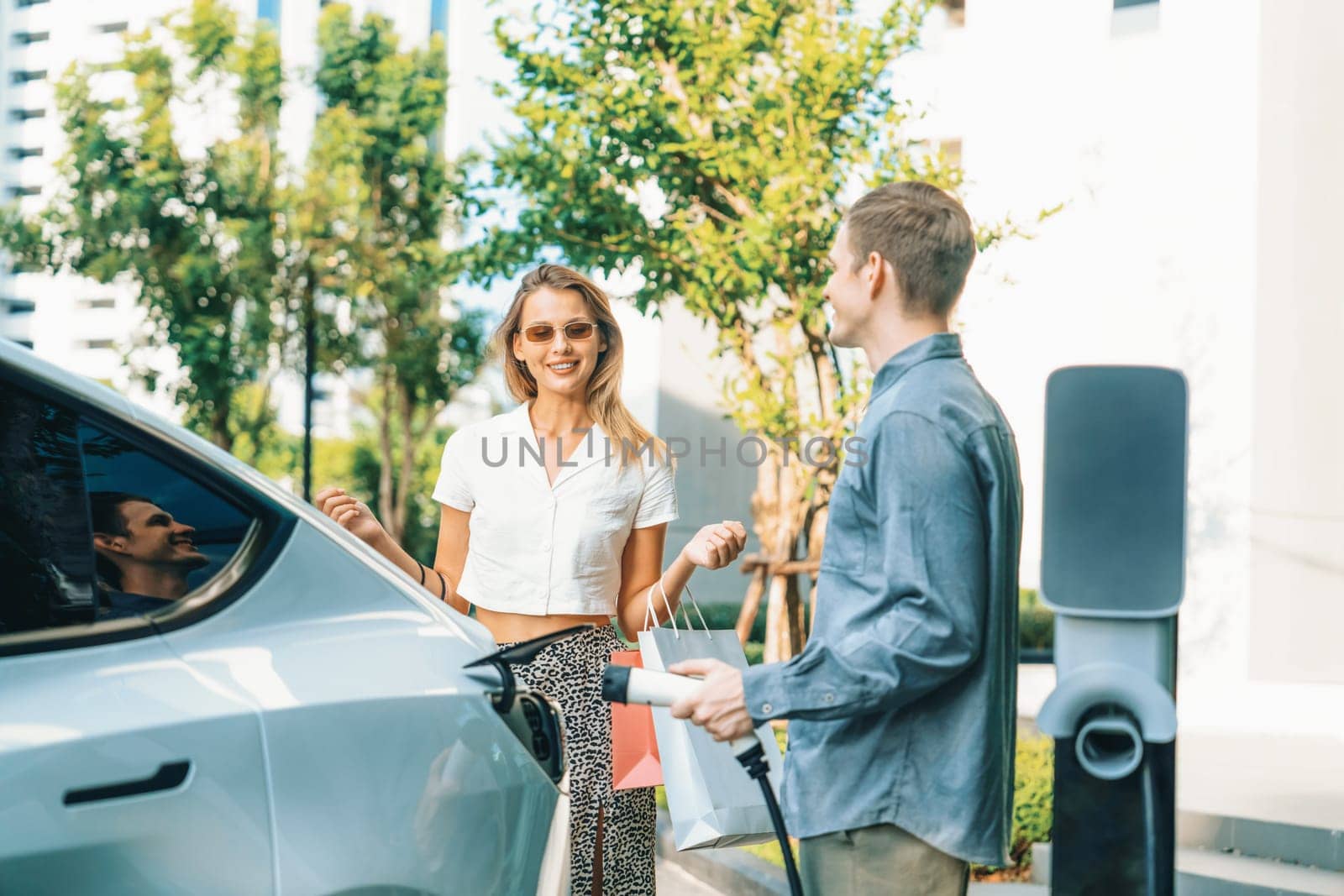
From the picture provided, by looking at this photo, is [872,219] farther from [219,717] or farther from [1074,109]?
[1074,109]

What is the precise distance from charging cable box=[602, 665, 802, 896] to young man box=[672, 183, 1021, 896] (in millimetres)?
45

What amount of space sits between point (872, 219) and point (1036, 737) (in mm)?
5387

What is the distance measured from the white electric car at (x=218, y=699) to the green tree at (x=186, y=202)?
72.4 ft

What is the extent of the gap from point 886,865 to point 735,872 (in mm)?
3758

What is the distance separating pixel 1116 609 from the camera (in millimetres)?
1849

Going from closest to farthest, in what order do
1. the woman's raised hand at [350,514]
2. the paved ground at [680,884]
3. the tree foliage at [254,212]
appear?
the woman's raised hand at [350,514]
the paved ground at [680,884]
the tree foliage at [254,212]

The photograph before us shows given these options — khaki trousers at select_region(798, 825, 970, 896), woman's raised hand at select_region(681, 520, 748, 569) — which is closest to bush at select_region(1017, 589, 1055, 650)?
woman's raised hand at select_region(681, 520, 748, 569)

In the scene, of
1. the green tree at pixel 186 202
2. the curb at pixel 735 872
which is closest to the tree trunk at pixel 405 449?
the green tree at pixel 186 202

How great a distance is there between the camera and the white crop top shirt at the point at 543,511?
306 cm

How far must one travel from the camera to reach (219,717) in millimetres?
1766

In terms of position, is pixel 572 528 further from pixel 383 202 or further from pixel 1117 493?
pixel 383 202

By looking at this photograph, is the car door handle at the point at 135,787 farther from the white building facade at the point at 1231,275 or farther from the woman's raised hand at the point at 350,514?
the white building facade at the point at 1231,275

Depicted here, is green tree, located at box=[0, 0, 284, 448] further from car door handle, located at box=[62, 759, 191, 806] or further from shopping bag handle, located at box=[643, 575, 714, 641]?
car door handle, located at box=[62, 759, 191, 806]

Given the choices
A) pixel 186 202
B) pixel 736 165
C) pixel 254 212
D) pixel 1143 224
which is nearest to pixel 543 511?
pixel 736 165
